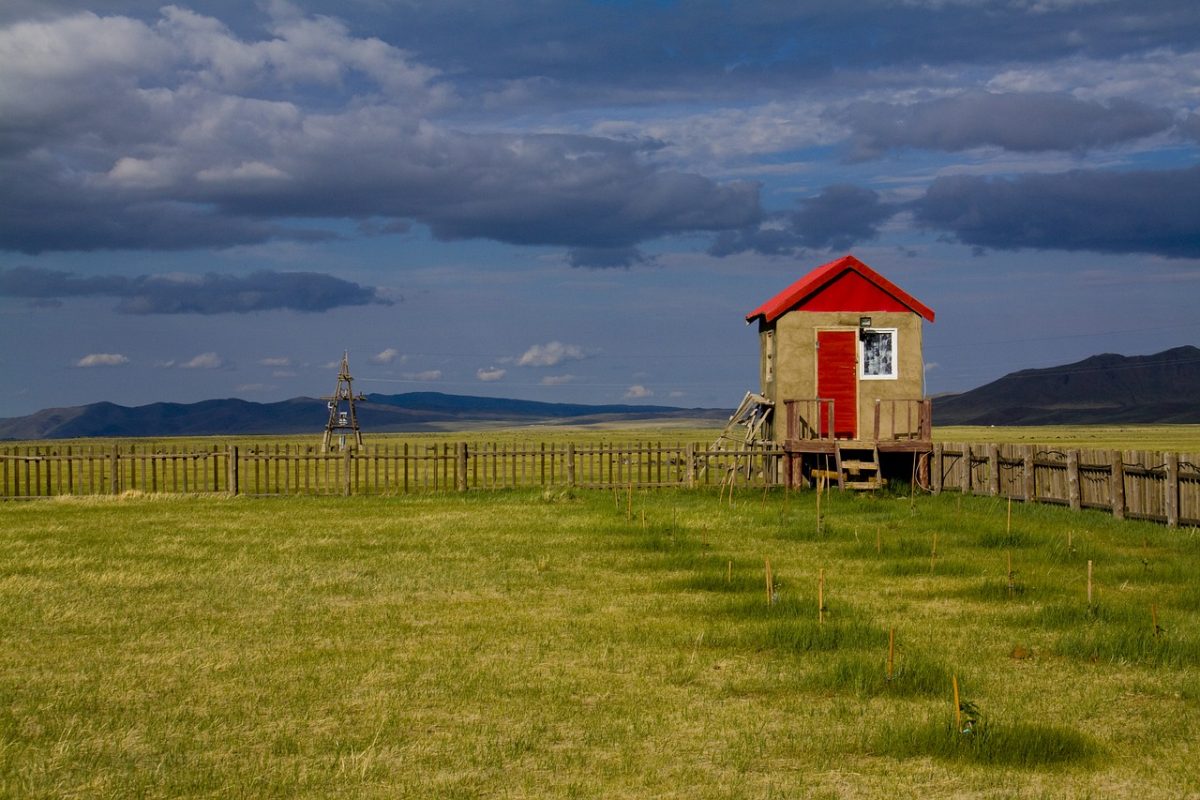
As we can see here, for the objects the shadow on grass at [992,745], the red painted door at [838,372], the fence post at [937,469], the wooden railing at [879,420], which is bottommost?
the shadow on grass at [992,745]

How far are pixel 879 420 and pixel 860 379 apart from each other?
1.33 metres

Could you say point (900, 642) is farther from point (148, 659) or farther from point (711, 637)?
point (148, 659)

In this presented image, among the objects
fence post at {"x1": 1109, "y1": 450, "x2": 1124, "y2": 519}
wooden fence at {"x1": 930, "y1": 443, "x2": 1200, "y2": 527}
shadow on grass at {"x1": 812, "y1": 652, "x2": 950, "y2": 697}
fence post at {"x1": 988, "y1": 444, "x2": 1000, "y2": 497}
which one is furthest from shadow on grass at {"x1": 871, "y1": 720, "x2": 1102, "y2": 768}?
fence post at {"x1": 988, "y1": 444, "x2": 1000, "y2": 497}

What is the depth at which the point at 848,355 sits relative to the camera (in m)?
33.6

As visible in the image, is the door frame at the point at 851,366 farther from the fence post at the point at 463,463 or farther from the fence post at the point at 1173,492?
the fence post at the point at 1173,492

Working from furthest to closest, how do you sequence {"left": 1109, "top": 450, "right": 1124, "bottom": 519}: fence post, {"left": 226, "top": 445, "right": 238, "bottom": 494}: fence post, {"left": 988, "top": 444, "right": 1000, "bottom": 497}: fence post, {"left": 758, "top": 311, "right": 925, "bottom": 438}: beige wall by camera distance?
{"left": 758, "top": 311, "right": 925, "bottom": 438}: beige wall < {"left": 226, "top": 445, "right": 238, "bottom": 494}: fence post < {"left": 988, "top": 444, "right": 1000, "bottom": 497}: fence post < {"left": 1109, "top": 450, "right": 1124, "bottom": 519}: fence post

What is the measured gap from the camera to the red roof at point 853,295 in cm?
3341

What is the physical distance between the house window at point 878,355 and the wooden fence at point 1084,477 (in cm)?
271

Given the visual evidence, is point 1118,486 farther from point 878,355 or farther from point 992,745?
point 992,745

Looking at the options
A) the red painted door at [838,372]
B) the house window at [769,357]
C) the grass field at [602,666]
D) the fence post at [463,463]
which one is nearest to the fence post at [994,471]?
the red painted door at [838,372]

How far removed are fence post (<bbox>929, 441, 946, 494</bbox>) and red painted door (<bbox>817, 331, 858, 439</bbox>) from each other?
2.41m

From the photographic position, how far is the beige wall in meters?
33.5

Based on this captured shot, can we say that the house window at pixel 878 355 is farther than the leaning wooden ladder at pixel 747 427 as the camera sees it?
No

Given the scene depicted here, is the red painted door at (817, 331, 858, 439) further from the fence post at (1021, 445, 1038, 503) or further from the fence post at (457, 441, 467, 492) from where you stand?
the fence post at (457, 441, 467, 492)
